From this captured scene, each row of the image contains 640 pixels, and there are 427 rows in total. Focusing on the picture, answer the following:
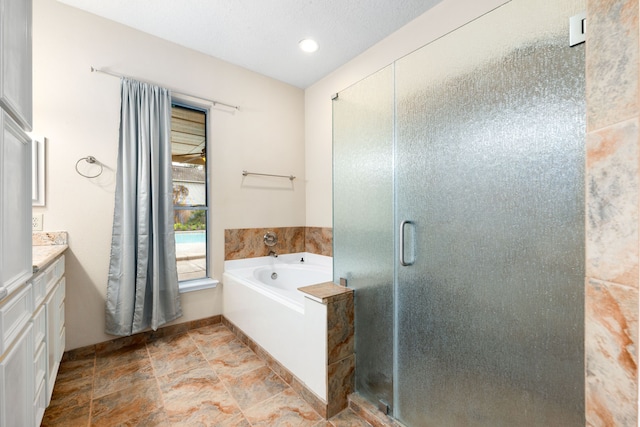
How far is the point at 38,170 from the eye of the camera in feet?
6.48

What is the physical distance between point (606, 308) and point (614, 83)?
43 cm

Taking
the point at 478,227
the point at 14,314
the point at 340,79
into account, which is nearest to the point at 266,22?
the point at 340,79

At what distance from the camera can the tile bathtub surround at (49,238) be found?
77.8 inches

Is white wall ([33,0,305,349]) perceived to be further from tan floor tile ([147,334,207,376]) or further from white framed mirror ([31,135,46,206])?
tan floor tile ([147,334,207,376])

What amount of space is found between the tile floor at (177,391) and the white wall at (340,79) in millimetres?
1682

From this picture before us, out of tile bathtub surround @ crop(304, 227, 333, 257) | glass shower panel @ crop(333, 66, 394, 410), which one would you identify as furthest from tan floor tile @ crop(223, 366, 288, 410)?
tile bathtub surround @ crop(304, 227, 333, 257)

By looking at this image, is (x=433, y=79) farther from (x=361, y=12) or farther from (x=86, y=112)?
(x=86, y=112)

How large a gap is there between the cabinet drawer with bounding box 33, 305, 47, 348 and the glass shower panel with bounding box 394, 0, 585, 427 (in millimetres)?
1669

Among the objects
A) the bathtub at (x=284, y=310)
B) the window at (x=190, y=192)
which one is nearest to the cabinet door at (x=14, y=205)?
the bathtub at (x=284, y=310)

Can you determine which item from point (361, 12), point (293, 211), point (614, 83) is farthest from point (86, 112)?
point (614, 83)

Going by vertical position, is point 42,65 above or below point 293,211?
above

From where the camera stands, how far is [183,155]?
278 cm

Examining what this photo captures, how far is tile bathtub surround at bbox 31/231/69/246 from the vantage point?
6.48 ft

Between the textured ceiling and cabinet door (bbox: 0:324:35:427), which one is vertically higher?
the textured ceiling
